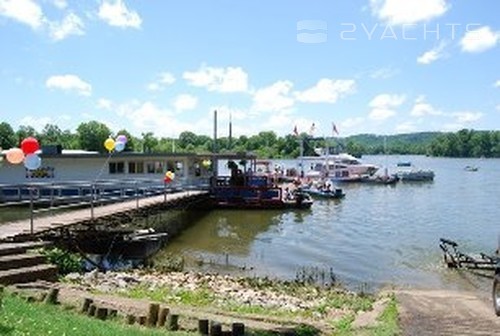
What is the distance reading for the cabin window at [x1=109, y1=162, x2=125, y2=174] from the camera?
47500mm

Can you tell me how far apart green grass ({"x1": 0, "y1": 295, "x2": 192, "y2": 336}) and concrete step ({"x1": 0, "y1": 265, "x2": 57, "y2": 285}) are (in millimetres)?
2561

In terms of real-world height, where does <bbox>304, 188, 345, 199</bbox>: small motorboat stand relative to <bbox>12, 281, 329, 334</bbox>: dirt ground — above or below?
below

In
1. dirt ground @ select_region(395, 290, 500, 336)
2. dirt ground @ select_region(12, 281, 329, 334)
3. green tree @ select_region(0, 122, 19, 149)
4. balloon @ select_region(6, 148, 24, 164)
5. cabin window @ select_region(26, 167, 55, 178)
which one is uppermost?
green tree @ select_region(0, 122, 19, 149)

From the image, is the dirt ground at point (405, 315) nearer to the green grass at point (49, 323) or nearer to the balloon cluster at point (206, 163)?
the green grass at point (49, 323)

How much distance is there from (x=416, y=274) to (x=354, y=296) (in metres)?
6.86

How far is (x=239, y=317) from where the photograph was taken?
1371 cm

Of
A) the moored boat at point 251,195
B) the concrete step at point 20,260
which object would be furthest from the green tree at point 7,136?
the concrete step at point 20,260

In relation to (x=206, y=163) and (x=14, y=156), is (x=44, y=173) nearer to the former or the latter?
(x=206, y=163)

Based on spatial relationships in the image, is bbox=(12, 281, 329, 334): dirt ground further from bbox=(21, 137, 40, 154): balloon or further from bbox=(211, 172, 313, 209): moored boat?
bbox=(211, 172, 313, 209): moored boat

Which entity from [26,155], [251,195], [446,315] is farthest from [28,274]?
[251,195]

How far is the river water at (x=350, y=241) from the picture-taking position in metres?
25.6

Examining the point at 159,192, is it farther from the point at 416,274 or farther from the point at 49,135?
the point at 49,135

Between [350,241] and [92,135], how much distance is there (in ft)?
344

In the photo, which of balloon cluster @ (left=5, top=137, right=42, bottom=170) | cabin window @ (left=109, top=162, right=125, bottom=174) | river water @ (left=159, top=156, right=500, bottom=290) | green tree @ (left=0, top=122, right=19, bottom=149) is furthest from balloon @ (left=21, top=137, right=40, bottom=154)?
green tree @ (left=0, top=122, right=19, bottom=149)
